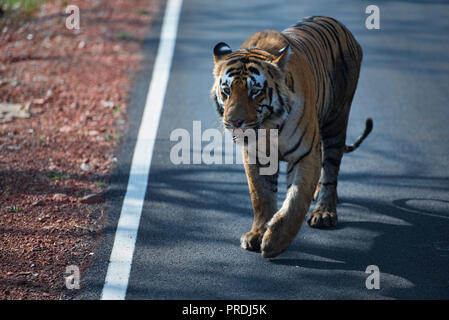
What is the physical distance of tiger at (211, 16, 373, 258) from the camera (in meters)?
5.05

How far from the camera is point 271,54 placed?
5328 millimetres

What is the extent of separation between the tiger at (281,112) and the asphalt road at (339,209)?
0.27 meters

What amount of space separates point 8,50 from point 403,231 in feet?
25.5

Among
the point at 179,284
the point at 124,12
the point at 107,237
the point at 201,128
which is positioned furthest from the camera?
the point at 124,12

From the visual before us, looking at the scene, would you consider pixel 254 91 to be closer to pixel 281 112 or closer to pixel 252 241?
pixel 281 112

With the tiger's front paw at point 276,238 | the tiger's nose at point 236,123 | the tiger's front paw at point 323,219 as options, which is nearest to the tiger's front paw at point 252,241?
the tiger's front paw at point 276,238

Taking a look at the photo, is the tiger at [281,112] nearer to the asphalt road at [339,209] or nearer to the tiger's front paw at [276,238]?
the tiger's front paw at [276,238]

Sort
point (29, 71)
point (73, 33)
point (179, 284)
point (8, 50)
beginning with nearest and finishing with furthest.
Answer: point (179, 284) < point (29, 71) < point (8, 50) < point (73, 33)

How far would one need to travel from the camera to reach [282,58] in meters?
5.14

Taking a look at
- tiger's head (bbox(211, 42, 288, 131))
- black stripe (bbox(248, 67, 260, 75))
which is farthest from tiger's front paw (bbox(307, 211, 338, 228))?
black stripe (bbox(248, 67, 260, 75))

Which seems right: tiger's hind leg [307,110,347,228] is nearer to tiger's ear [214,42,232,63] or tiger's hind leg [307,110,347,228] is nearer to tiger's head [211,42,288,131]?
tiger's head [211,42,288,131]

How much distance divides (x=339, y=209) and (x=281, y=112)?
1.65 meters
